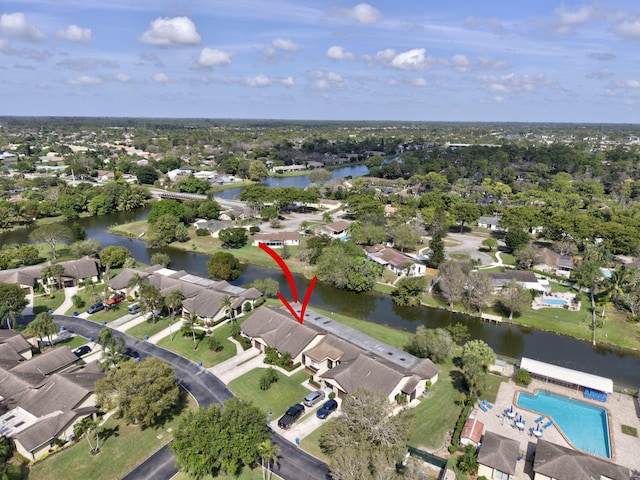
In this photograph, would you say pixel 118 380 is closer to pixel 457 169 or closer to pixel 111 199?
pixel 111 199

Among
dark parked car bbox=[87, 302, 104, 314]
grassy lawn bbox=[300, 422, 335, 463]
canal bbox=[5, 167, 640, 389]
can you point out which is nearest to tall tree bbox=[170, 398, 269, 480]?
grassy lawn bbox=[300, 422, 335, 463]

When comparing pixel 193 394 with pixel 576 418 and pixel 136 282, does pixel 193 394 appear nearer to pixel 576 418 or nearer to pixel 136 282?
pixel 136 282

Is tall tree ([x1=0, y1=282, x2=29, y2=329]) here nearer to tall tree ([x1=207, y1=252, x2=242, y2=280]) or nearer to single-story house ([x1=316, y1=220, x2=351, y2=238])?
tall tree ([x1=207, y1=252, x2=242, y2=280])

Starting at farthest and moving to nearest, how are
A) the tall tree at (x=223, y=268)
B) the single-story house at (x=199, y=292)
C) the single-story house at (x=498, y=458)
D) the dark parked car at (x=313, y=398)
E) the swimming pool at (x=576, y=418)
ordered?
1. the tall tree at (x=223, y=268)
2. the single-story house at (x=199, y=292)
3. the dark parked car at (x=313, y=398)
4. the swimming pool at (x=576, y=418)
5. the single-story house at (x=498, y=458)

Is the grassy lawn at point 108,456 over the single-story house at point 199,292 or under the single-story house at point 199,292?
under

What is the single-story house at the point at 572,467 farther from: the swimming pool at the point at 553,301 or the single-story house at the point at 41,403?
the single-story house at the point at 41,403

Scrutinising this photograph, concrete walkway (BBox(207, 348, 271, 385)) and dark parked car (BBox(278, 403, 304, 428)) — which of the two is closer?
dark parked car (BBox(278, 403, 304, 428))

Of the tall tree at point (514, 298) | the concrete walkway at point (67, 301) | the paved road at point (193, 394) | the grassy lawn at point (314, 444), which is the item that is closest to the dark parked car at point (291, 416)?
the paved road at point (193, 394)

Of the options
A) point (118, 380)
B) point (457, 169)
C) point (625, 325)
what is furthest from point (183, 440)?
point (457, 169)
